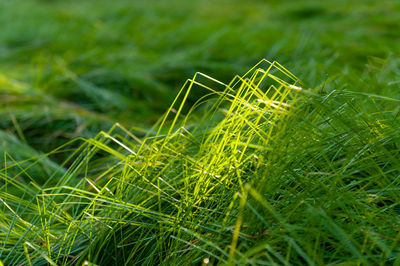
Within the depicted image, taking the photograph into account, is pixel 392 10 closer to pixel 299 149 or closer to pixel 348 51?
pixel 348 51

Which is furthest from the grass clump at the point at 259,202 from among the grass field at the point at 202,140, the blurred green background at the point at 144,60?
the blurred green background at the point at 144,60

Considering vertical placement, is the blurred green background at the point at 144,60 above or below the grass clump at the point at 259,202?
below

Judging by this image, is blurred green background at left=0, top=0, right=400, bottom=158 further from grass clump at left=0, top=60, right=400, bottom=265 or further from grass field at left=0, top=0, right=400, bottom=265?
grass clump at left=0, top=60, right=400, bottom=265

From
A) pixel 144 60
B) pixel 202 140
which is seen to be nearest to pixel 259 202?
pixel 202 140

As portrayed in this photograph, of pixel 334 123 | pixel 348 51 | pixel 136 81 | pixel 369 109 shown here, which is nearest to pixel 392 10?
pixel 348 51

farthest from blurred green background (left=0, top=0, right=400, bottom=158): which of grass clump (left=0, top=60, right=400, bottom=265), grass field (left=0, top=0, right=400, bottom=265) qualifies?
grass clump (left=0, top=60, right=400, bottom=265)

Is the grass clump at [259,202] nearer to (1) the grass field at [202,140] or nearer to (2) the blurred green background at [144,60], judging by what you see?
(1) the grass field at [202,140]

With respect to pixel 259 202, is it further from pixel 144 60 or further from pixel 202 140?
pixel 144 60
